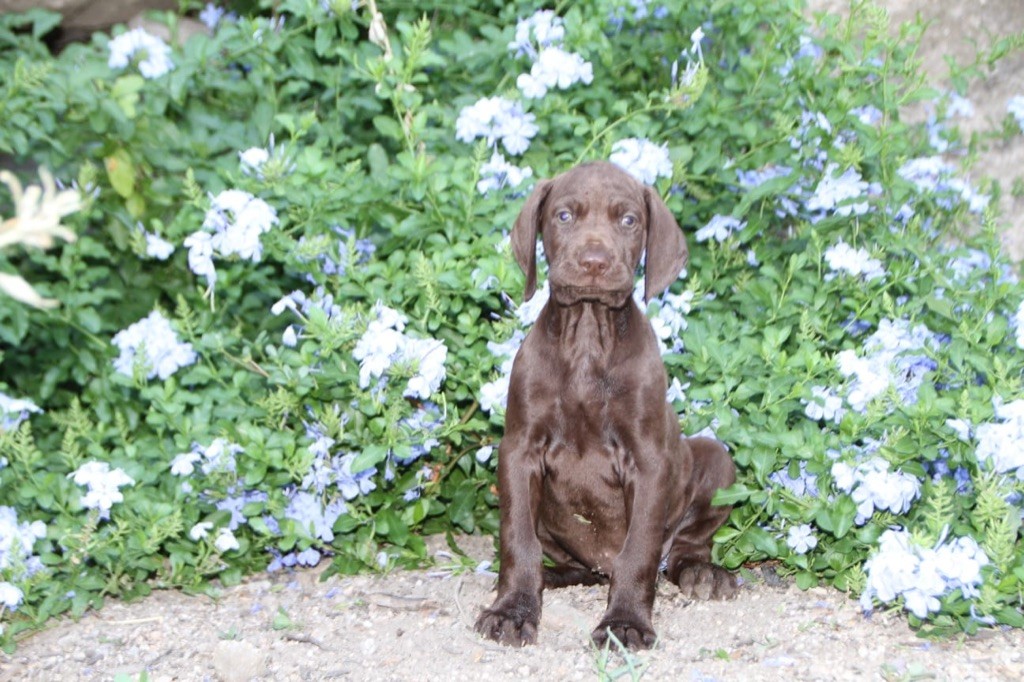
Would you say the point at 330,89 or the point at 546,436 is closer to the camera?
the point at 546,436

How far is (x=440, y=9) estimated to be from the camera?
641cm

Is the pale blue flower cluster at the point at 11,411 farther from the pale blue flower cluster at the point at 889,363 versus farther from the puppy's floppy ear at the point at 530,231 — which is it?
the pale blue flower cluster at the point at 889,363

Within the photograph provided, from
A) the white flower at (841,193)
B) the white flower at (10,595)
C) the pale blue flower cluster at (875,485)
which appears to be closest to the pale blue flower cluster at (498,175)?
the white flower at (841,193)

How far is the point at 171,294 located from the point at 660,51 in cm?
256

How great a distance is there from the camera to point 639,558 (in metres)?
3.95

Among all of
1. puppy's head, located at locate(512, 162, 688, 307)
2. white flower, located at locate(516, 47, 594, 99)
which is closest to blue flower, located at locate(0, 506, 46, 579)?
puppy's head, located at locate(512, 162, 688, 307)

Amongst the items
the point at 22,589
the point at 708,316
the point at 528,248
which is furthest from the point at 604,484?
the point at 22,589

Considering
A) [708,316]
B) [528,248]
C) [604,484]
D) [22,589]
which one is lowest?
[22,589]

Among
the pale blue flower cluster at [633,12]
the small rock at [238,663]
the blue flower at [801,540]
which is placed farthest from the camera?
the pale blue flower cluster at [633,12]

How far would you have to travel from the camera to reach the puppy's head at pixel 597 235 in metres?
3.89

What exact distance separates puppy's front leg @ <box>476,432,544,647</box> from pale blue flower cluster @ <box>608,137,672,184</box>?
1398 millimetres

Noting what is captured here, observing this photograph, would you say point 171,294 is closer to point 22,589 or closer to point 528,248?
point 22,589

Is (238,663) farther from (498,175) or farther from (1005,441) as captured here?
(1005,441)

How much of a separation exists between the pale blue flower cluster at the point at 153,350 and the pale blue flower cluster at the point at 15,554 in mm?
740
